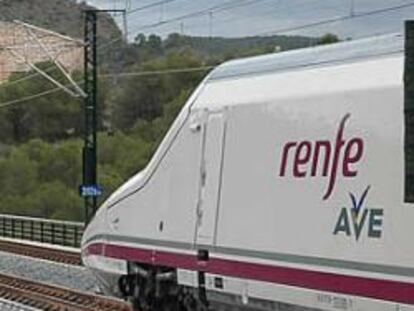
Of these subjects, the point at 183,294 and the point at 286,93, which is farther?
the point at 183,294

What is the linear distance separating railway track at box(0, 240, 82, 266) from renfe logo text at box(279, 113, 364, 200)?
19909 mm

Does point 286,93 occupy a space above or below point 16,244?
above

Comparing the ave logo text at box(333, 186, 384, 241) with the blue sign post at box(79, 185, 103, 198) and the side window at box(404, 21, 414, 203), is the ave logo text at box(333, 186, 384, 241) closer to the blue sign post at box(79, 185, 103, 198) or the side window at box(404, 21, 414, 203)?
the side window at box(404, 21, 414, 203)

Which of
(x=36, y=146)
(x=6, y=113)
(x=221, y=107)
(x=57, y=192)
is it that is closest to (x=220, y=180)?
(x=221, y=107)

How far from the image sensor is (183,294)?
13172 mm

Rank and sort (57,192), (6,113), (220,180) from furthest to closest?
(6,113)
(57,192)
(220,180)

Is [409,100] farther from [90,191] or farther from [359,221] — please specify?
[90,191]

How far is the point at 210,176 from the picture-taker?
11.8 m

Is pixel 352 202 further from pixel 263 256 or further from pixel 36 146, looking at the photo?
pixel 36 146

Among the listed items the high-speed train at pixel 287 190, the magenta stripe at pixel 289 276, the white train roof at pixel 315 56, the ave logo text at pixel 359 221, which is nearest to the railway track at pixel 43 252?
the magenta stripe at pixel 289 276

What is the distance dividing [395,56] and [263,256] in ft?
7.95

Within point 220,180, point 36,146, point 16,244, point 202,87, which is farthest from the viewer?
point 36,146

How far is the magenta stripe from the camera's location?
8867 mm

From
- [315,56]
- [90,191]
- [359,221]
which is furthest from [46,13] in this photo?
[359,221]
